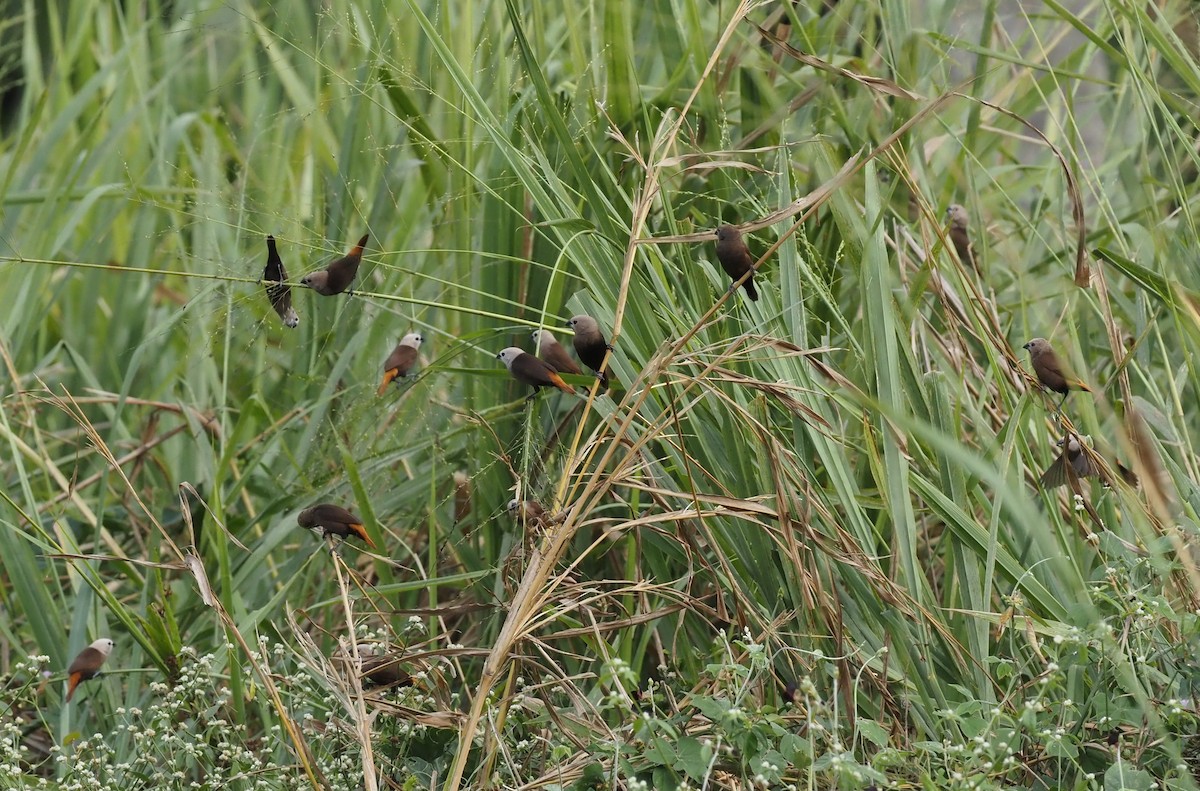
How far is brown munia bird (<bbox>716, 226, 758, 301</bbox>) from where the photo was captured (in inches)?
64.8

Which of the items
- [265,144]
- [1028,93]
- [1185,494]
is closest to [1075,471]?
[1185,494]

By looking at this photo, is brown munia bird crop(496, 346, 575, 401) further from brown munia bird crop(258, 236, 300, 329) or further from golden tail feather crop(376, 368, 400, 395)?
brown munia bird crop(258, 236, 300, 329)

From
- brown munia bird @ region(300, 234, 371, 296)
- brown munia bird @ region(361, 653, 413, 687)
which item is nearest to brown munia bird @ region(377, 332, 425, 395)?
brown munia bird @ region(300, 234, 371, 296)

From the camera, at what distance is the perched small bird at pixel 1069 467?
1.73 m

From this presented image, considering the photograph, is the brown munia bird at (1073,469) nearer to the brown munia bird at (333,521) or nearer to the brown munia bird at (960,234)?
the brown munia bird at (960,234)

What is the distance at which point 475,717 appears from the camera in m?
1.41

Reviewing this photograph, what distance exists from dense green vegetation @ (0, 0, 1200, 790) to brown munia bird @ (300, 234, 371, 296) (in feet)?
0.24

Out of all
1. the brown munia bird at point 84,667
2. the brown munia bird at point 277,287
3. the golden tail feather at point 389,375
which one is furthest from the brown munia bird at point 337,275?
the brown munia bird at point 84,667

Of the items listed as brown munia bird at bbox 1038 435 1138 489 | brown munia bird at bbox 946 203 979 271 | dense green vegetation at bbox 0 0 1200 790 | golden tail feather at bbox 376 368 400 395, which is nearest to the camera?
dense green vegetation at bbox 0 0 1200 790

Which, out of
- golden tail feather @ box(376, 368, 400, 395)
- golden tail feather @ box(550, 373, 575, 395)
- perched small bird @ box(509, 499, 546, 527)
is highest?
golden tail feather @ box(550, 373, 575, 395)

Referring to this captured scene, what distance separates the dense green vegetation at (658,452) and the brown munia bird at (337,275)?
0.24 ft

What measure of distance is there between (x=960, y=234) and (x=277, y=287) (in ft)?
4.15

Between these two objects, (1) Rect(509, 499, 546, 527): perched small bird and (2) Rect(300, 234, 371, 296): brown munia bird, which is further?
(2) Rect(300, 234, 371, 296): brown munia bird

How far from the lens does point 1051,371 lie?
1744 mm
